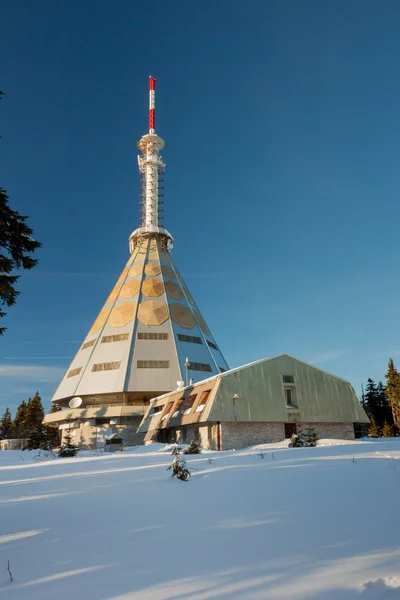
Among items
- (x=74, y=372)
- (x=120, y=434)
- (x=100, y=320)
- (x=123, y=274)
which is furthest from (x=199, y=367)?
(x=123, y=274)

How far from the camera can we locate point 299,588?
4.96m

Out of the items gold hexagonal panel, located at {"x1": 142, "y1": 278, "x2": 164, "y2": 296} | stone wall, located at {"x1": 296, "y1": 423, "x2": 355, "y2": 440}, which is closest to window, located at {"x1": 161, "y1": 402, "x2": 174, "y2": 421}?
stone wall, located at {"x1": 296, "y1": 423, "x2": 355, "y2": 440}

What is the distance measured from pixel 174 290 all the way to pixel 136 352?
1190 centimetres

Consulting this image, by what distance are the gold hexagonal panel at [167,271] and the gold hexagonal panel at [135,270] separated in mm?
3048

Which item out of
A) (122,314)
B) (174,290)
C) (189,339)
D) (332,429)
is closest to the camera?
(332,429)

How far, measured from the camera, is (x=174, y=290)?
197 feet

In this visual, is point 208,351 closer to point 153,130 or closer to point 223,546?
point 153,130

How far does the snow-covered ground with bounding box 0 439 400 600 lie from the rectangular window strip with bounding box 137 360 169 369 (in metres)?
38.5

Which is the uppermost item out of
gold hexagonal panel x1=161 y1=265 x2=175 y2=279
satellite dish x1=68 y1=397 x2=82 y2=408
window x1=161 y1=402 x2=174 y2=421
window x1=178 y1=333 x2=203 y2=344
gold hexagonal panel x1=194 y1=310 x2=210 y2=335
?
gold hexagonal panel x1=161 y1=265 x2=175 y2=279

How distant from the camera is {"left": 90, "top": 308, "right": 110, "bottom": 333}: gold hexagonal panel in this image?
188 ft

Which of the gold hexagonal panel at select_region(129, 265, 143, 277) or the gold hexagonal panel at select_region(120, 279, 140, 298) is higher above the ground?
the gold hexagonal panel at select_region(129, 265, 143, 277)

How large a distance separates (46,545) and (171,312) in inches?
1961

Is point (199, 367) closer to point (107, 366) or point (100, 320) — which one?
point (107, 366)

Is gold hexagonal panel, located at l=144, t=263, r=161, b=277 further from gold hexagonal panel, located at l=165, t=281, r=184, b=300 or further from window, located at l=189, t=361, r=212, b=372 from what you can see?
window, located at l=189, t=361, r=212, b=372
